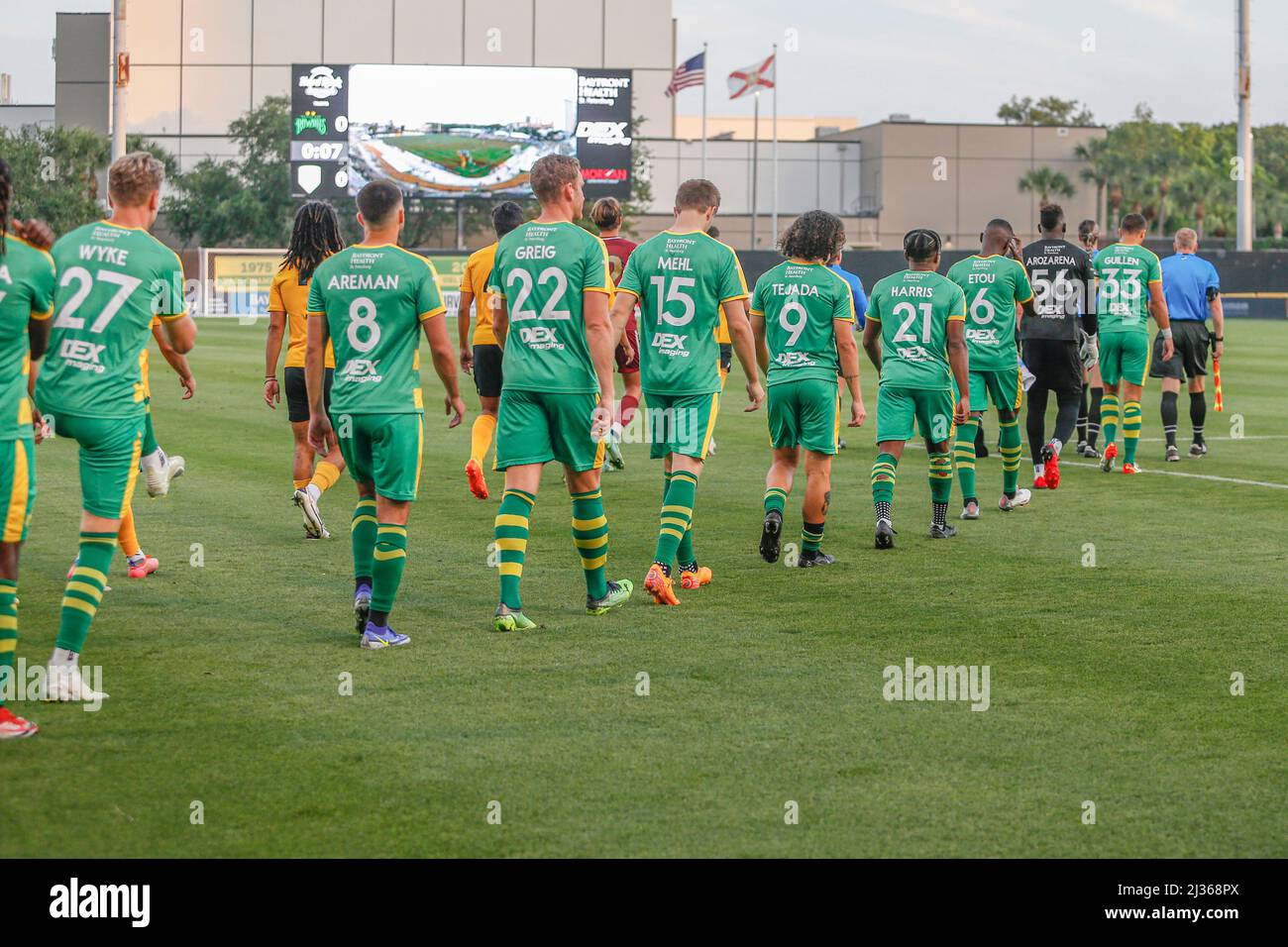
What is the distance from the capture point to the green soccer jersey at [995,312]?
40.3 feet

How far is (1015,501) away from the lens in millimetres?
12406

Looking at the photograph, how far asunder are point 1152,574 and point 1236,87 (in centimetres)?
3368

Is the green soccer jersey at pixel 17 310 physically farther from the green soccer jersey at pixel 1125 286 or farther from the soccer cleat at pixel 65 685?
the green soccer jersey at pixel 1125 286

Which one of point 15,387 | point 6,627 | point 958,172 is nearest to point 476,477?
point 6,627

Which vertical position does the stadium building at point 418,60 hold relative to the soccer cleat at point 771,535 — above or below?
above

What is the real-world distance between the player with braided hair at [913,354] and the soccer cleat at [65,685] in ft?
18.6

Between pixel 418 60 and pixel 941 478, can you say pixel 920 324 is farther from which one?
pixel 418 60

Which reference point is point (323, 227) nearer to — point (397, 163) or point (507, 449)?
point (507, 449)

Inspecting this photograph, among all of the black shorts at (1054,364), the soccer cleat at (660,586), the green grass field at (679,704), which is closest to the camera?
the green grass field at (679,704)

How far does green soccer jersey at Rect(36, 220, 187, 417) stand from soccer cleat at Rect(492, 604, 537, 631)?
7.14ft

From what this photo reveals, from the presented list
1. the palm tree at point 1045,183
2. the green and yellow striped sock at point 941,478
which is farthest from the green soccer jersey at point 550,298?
the palm tree at point 1045,183

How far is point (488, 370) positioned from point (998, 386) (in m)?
3.95

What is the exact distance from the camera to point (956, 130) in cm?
7812
